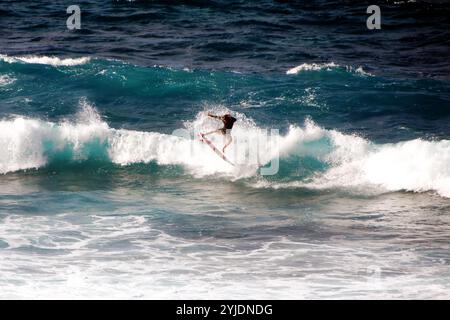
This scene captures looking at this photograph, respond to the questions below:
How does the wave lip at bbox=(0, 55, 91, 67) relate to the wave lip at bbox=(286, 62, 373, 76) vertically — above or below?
above

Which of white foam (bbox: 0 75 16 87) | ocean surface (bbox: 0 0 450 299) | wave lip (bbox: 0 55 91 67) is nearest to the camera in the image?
ocean surface (bbox: 0 0 450 299)

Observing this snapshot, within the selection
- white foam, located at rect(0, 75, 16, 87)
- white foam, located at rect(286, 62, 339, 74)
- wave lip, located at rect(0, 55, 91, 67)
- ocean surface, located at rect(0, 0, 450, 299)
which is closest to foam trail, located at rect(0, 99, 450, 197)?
ocean surface, located at rect(0, 0, 450, 299)

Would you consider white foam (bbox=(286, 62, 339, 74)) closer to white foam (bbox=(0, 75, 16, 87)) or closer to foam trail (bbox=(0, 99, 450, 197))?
foam trail (bbox=(0, 99, 450, 197))

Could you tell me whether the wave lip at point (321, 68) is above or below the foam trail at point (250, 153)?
above

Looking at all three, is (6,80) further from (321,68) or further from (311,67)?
(321,68)

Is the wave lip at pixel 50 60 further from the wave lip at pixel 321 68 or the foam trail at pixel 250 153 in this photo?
the wave lip at pixel 321 68

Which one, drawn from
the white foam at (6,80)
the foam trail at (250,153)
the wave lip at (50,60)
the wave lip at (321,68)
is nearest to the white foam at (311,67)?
the wave lip at (321,68)

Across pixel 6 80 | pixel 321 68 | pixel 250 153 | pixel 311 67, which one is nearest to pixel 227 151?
pixel 250 153

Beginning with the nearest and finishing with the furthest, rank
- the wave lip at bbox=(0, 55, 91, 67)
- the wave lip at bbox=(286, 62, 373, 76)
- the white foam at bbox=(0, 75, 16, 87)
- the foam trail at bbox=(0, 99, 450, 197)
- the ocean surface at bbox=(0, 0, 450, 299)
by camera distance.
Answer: the ocean surface at bbox=(0, 0, 450, 299)
the foam trail at bbox=(0, 99, 450, 197)
the wave lip at bbox=(286, 62, 373, 76)
the white foam at bbox=(0, 75, 16, 87)
the wave lip at bbox=(0, 55, 91, 67)

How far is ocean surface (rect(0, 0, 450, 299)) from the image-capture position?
12867 millimetres

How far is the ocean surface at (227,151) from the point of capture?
1287 cm
